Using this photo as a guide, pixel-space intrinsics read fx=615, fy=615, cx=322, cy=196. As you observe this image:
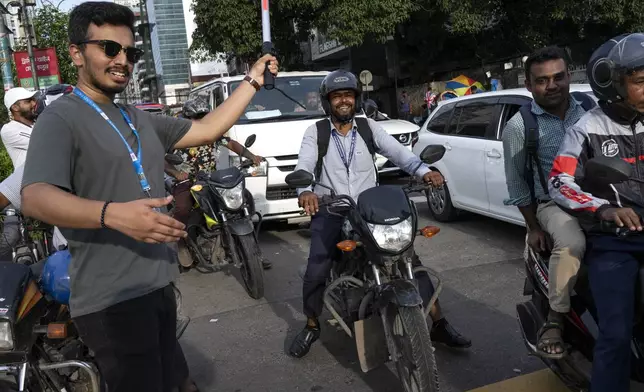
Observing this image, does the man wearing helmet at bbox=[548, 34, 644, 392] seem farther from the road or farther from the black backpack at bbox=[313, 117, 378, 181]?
the black backpack at bbox=[313, 117, 378, 181]

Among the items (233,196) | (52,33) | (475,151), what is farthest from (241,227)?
(52,33)

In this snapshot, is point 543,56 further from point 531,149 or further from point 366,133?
point 366,133

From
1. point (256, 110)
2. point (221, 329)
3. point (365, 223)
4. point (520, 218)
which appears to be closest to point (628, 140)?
point (365, 223)

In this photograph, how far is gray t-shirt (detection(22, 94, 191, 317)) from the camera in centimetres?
191

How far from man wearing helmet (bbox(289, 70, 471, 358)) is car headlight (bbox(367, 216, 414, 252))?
2.38 ft

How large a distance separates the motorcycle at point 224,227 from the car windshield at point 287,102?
6.70 feet

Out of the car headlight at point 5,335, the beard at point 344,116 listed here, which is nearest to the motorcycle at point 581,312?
the beard at point 344,116

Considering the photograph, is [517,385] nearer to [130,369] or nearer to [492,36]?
[130,369]

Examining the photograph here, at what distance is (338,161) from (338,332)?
4.33 feet

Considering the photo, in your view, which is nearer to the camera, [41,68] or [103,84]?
[103,84]

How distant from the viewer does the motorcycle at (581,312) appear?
7.34ft

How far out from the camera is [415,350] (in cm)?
285

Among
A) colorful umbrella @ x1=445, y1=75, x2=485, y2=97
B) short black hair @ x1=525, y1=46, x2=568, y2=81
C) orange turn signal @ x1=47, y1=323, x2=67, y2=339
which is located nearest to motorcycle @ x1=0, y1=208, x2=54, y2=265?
orange turn signal @ x1=47, y1=323, x2=67, y2=339

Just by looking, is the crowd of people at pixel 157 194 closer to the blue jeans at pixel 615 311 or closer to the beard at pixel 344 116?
the blue jeans at pixel 615 311
